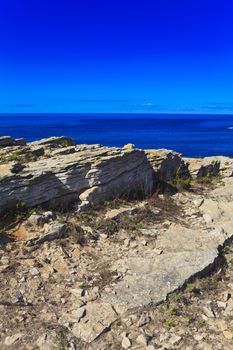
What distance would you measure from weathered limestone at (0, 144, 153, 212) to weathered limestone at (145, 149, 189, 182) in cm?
127

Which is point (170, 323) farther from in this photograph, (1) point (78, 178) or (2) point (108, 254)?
(1) point (78, 178)

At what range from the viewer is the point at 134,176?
581 inches

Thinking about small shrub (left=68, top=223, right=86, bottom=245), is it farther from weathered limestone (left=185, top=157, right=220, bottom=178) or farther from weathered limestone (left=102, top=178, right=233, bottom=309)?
weathered limestone (left=185, top=157, right=220, bottom=178)

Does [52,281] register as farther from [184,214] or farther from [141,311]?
[184,214]

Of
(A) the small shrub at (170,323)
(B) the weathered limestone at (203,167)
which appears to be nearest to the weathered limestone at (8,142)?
(B) the weathered limestone at (203,167)

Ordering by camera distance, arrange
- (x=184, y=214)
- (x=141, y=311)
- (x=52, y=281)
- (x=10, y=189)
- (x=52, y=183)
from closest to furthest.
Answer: (x=141, y=311) → (x=52, y=281) → (x=10, y=189) → (x=52, y=183) → (x=184, y=214)

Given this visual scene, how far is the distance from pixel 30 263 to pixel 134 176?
246 inches

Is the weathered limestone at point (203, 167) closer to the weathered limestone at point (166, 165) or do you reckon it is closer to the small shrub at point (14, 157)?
the weathered limestone at point (166, 165)

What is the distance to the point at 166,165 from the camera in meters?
17.4

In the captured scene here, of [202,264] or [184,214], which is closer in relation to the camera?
[202,264]

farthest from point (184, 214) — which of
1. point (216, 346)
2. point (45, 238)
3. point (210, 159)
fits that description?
point (210, 159)

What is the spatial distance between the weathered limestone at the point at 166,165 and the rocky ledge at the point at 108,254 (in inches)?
18.1

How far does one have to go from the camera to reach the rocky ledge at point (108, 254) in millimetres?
7566

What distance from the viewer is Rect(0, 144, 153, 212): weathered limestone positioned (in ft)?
38.0
